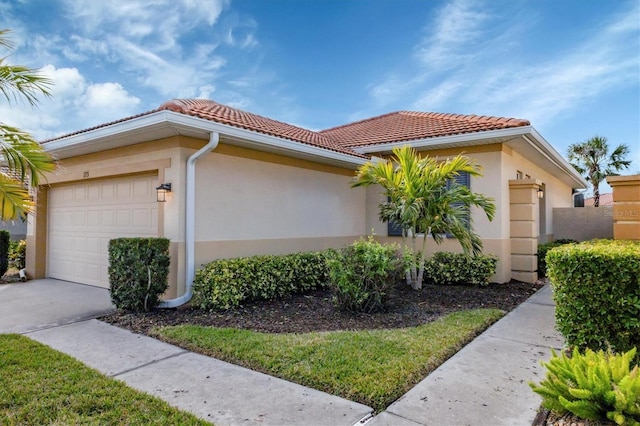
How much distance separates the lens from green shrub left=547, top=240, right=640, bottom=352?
3.99 meters

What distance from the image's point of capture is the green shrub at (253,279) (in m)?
6.91

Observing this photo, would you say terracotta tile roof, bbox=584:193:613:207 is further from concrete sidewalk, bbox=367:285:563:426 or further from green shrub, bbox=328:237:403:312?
concrete sidewalk, bbox=367:285:563:426

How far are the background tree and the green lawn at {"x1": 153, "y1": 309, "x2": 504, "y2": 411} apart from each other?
76.1 feet

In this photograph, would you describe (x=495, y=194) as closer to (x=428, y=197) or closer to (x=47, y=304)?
(x=428, y=197)

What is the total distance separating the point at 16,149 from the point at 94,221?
13.6 ft

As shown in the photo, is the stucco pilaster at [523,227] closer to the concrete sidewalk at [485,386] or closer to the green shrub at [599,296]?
the concrete sidewalk at [485,386]

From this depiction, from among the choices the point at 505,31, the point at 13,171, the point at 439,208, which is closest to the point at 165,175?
the point at 13,171

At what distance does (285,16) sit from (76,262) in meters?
8.63

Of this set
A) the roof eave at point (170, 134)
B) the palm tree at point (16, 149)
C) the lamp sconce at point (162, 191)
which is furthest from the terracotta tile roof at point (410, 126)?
the palm tree at point (16, 149)

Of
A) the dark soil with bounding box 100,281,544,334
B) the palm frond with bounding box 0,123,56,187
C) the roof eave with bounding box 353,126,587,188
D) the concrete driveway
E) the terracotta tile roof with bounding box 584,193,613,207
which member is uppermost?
the roof eave with bounding box 353,126,587,188

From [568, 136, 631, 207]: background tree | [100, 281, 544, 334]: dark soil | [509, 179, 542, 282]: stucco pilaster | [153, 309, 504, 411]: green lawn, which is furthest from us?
[568, 136, 631, 207]: background tree

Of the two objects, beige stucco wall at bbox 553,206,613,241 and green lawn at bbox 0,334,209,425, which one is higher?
beige stucco wall at bbox 553,206,613,241

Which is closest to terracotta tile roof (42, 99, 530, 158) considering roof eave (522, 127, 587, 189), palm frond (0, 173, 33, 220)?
roof eave (522, 127, 587, 189)

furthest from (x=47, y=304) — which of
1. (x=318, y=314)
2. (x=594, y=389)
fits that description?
(x=594, y=389)
